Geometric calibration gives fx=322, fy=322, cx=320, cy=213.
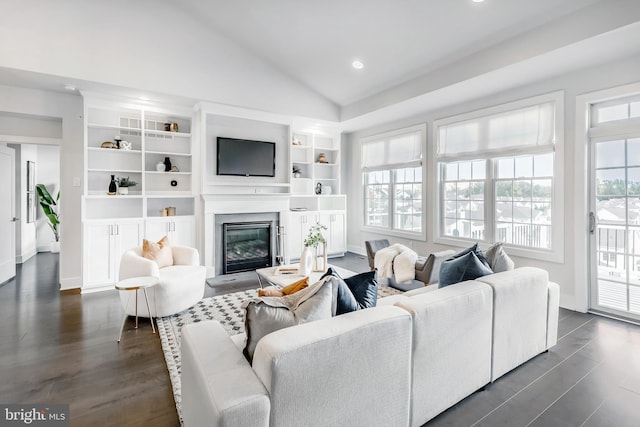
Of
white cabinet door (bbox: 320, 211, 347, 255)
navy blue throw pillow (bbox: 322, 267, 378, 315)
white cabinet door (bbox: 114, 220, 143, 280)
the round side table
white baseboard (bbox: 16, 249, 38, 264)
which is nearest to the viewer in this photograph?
navy blue throw pillow (bbox: 322, 267, 378, 315)

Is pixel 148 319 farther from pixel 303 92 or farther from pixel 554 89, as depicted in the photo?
pixel 554 89

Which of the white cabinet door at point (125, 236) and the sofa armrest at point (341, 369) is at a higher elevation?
the white cabinet door at point (125, 236)

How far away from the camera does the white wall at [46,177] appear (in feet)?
23.8

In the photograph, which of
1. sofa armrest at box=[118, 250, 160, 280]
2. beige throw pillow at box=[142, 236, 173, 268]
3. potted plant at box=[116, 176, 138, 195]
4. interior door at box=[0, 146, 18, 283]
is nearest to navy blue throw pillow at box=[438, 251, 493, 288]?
sofa armrest at box=[118, 250, 160, 280]

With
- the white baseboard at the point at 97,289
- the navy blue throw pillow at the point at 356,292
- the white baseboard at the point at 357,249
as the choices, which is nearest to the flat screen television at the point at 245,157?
the white baseboard at the point at 97,289

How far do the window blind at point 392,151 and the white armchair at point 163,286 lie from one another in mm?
4056

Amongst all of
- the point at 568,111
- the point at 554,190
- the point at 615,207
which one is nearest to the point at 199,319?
the point at 554,190

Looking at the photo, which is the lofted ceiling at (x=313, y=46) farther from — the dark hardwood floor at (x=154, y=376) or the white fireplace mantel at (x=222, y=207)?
the dark hardwood floor at (x=154, y=376)

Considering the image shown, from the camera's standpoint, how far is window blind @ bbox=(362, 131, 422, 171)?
576cm

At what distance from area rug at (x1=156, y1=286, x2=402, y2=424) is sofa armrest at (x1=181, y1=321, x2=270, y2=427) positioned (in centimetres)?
70

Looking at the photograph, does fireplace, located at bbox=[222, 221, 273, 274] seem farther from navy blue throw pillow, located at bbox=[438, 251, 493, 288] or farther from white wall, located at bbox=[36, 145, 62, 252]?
white wall, located at bbox=[36, 145, 62, 252]

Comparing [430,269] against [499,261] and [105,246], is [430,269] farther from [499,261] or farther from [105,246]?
[105,246]

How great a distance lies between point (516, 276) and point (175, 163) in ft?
16.4

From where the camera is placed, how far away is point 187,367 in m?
1.56
